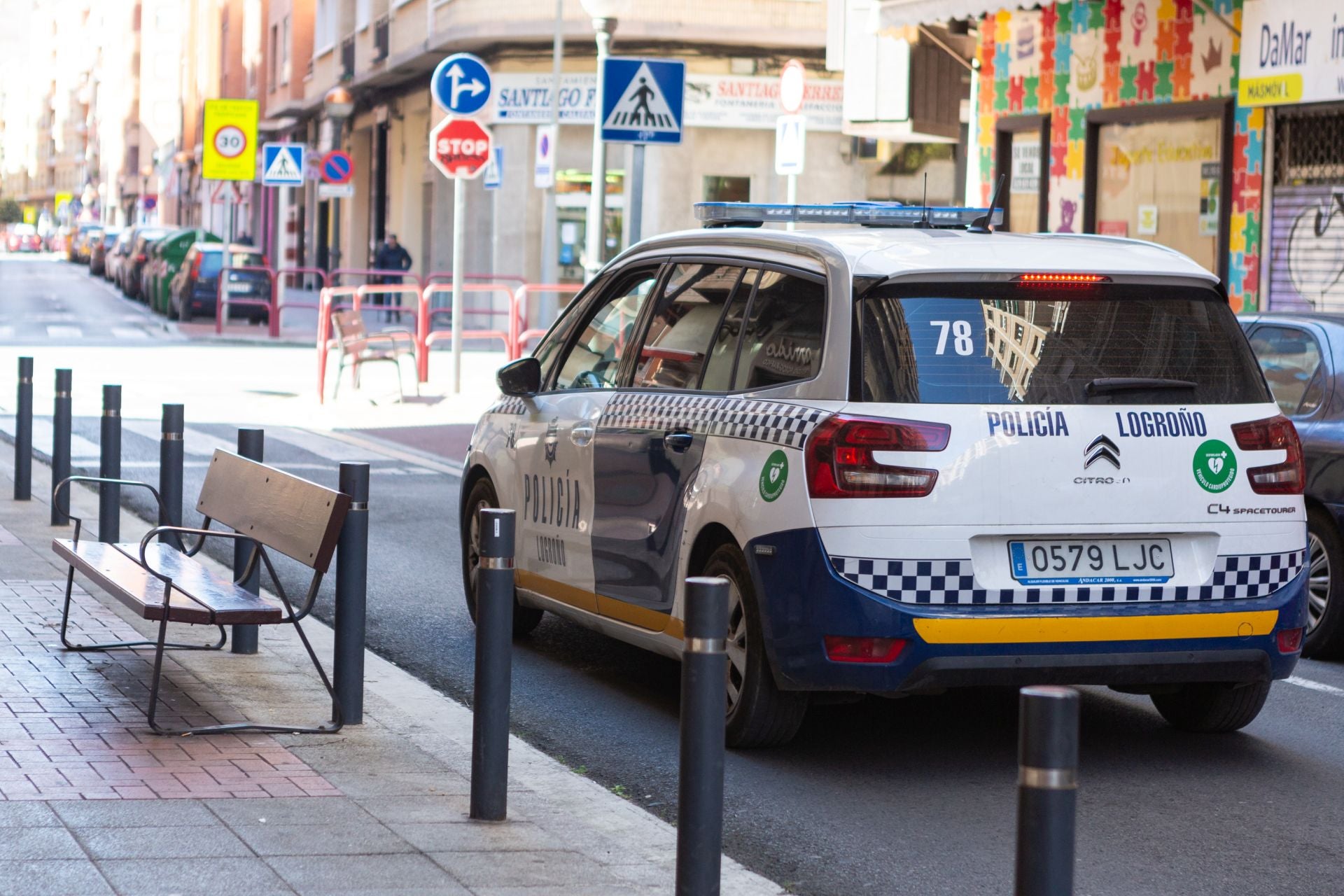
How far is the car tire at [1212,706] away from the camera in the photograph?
267 inches

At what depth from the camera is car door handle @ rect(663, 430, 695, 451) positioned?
265 inches

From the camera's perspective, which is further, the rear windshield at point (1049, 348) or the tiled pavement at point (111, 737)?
the rear windshield at point (1049, 348)

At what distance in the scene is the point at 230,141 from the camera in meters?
34.4

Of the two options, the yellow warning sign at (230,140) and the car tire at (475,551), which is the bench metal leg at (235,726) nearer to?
the car tire at (475,551)

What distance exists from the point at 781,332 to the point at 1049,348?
852 mm

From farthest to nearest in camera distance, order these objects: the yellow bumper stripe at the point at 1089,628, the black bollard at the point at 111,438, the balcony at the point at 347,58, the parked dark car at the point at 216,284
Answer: the balcony at the point at 347,58
the parked dark car at the point at 216,284
the black bollard at the point at 111,438
the yellow bumper stripe at the point at 1089,628

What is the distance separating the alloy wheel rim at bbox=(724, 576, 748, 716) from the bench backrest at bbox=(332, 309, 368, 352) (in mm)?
14937

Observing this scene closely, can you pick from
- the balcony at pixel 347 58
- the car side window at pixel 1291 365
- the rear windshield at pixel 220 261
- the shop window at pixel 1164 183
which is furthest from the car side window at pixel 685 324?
the balcony at pixel 347 58

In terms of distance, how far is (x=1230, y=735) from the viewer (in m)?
7.01

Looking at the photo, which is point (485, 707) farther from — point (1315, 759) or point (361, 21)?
point (361, 21)

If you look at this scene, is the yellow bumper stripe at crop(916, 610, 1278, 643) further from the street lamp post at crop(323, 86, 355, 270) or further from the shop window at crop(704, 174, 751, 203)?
the street lamp post at crop(323, 86, 355, 270)

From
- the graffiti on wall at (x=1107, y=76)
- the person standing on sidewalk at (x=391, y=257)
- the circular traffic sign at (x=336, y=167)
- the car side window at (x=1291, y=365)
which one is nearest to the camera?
the car side window at (x=1291, y=365)

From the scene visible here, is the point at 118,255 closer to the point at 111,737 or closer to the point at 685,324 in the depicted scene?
the point at 685,324

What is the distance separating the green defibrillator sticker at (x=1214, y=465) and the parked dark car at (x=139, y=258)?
141 feet
